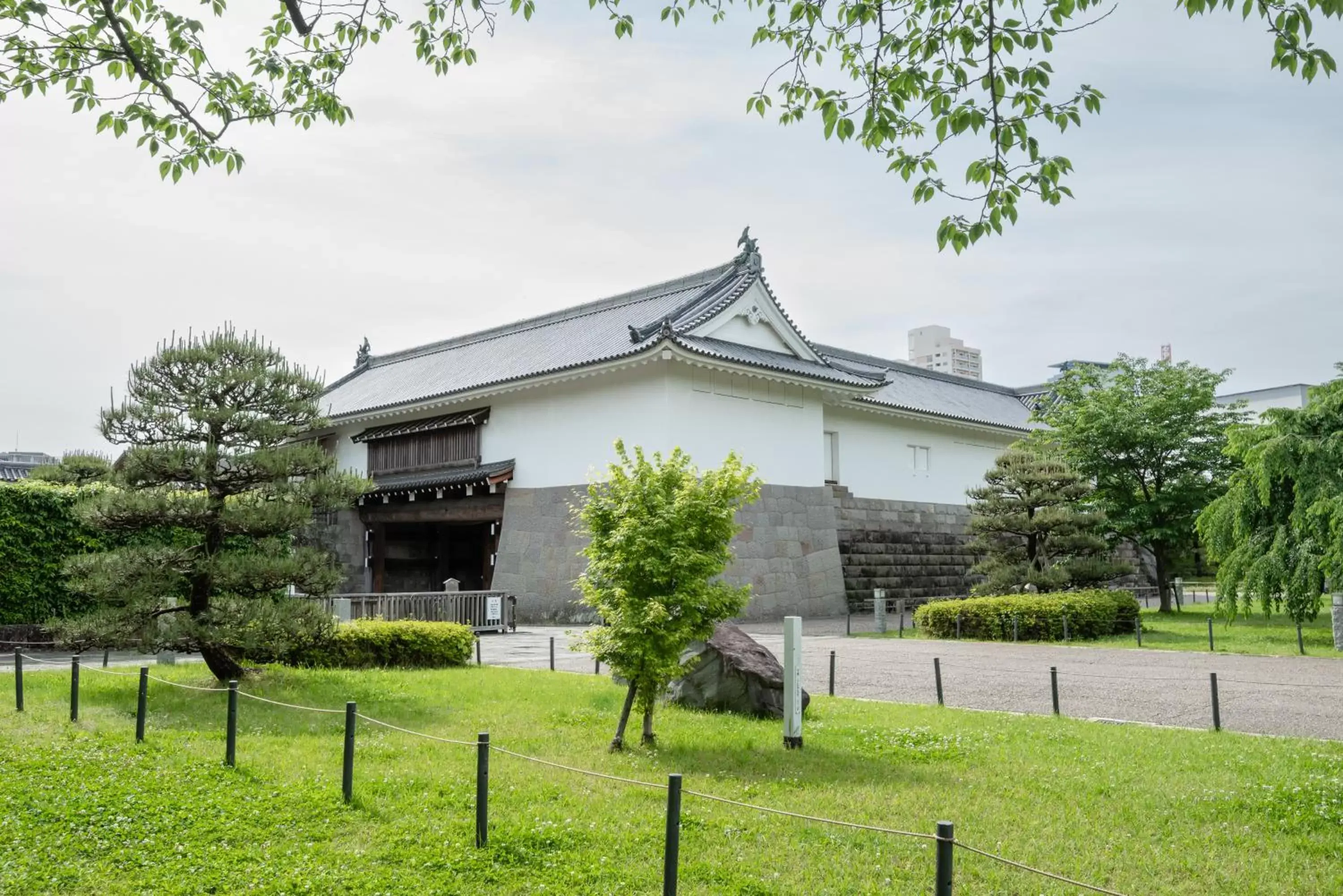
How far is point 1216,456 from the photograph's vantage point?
25.4m

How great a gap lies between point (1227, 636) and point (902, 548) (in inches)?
436

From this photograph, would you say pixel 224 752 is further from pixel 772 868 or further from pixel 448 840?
pixel 772 868

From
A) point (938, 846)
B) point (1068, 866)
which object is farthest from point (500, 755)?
point (938, 846)

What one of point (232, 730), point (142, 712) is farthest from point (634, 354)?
point (232, 730)

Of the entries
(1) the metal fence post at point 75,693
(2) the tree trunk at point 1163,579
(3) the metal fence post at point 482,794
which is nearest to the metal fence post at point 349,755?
(3) the metal fence post at point 482,794

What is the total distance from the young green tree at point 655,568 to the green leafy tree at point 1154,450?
18.1 meters

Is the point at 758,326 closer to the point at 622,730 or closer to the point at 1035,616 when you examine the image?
the point at 1035,616

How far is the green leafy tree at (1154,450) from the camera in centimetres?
2498

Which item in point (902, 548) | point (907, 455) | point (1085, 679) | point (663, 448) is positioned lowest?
point (1085, 679)

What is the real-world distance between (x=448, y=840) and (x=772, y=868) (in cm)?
216

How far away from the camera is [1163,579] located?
86.9 feet

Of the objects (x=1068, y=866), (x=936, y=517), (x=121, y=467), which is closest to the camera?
(x=1068, y=866)

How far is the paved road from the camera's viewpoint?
10914 millimetres

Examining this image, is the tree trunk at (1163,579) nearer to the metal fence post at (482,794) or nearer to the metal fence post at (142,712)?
the metal fence post at (482,794)
